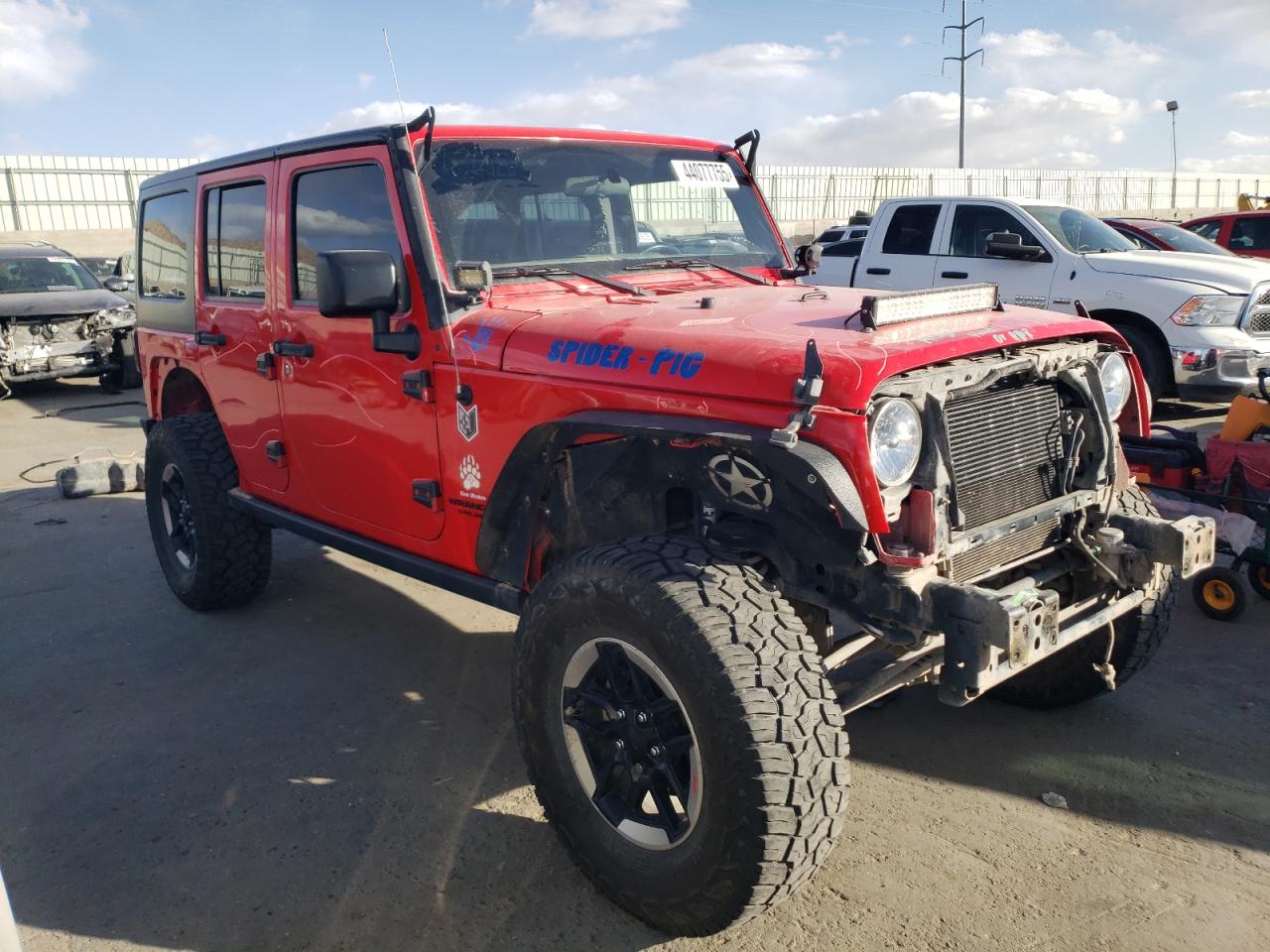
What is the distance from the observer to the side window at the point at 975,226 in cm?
908

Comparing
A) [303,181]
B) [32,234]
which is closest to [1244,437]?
[303,181]

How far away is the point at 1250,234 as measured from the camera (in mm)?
12539

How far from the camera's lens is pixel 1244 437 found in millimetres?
4973

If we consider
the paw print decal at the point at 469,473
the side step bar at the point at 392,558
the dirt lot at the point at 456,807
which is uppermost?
the paw print decal at the point at 469,473

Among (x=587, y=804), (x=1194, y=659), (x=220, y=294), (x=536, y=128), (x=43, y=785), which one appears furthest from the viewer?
(x=220, y=294)

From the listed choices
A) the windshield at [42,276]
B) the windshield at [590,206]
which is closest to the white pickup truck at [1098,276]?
the windshield at [590,206]

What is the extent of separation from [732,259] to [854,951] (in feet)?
8.86

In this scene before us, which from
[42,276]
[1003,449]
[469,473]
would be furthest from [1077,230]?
[42,276]

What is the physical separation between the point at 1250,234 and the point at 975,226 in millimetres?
5640

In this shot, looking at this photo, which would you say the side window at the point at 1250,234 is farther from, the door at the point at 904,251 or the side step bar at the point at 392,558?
the side step bar at the point at 392,558

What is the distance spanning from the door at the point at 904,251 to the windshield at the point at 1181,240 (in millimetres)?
2787

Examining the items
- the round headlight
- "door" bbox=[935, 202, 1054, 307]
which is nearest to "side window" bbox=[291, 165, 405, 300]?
the round headlight

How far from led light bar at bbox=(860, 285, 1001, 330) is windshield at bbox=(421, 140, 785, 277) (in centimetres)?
127

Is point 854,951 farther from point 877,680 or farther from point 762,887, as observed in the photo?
point 877,680
